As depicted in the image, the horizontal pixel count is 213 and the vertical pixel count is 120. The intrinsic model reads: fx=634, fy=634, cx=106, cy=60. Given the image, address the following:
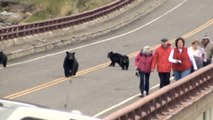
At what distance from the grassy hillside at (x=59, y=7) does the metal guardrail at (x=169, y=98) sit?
30.6m

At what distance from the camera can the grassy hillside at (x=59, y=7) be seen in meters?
45.2

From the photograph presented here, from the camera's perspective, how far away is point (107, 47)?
2984 cm

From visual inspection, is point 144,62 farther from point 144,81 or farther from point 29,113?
point 29,113

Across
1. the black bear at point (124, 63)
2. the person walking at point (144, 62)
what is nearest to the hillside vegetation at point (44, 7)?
the black bear at point (124, 63)

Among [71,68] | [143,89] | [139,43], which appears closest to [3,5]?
[139,43]

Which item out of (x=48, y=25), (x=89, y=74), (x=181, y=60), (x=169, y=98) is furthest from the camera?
(x=48, y=25)

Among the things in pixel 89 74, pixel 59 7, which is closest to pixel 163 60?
pixel 89 74

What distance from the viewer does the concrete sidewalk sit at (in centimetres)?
2700

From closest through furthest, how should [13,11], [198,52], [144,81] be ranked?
[198,52] → [144,81] → [13,11]

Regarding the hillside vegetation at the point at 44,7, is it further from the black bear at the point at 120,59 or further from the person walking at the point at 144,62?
the person walking at the point at 144,62

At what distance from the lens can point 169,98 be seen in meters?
12.1

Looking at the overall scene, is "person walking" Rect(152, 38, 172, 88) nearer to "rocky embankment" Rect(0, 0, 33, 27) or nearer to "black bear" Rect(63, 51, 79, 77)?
"black bear" Rect(63, 51, 79, 77)

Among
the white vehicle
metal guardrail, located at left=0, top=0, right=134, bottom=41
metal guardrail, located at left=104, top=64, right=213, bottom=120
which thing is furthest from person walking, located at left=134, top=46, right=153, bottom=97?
metal guardrail, located at left=0, top=0, right=134, bottom=41

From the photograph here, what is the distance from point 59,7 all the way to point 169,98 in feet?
113
